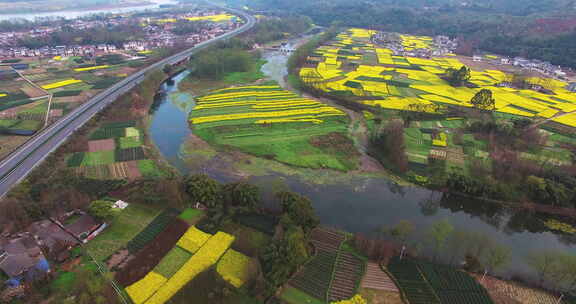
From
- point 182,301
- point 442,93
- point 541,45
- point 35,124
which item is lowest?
point 182,301

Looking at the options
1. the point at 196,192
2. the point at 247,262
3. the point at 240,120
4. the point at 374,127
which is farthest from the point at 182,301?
the point at 374,127

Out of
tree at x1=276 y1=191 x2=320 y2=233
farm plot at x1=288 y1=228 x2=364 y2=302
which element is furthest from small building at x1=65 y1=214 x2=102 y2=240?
farm plot at x1=288 y1=228 x2=364 y2=302

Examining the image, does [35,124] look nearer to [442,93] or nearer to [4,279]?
[4,279]

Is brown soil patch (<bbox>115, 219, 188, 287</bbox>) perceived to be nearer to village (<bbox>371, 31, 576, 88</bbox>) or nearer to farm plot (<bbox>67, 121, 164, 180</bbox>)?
farm plot (<bbox>67, 121, 164, 180</bbox>)

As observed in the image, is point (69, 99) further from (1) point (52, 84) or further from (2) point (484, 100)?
(2) point (484, 100)

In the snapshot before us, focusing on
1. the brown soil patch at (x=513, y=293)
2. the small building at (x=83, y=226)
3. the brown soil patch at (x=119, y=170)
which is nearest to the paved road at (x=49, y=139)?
the brown soil patch at (x=119, y=170)

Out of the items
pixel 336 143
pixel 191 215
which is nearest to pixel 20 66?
pixel 191 215
